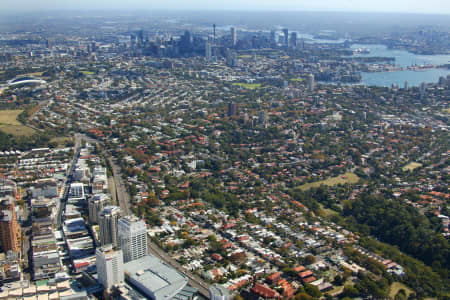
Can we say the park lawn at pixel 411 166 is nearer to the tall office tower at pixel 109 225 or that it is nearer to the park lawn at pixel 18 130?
the tall office tower at pixel 109 225

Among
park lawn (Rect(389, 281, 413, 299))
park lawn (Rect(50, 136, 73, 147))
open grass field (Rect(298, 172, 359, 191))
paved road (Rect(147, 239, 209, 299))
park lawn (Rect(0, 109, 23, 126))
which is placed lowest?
park lawn (Rect(389, 281, 413, 299))

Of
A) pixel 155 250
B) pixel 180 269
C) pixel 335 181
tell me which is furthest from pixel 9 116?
pixel 180 269

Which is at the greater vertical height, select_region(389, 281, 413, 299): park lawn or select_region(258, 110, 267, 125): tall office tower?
select_region(258, 110, 267, 125): tall office tower

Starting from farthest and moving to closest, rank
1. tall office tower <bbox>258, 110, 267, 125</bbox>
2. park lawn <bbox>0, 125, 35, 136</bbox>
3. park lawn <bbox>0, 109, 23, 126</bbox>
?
tall office tower <bbox>258, 110, 267, 125</bbox>, park lawn <bbox>0, 109, 23, 126</bbox>, park lawn <bbox>0, 125, 35, 136</bbox>

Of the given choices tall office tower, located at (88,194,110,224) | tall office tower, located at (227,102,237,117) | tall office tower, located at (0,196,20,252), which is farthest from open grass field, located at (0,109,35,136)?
tall office tower, located at (0,196,20,252)

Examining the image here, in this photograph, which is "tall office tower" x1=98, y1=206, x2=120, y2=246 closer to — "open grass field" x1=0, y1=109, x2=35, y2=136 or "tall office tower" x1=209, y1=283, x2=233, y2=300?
"tall office tower" x1=209, y1=283, x2=233, y2=300

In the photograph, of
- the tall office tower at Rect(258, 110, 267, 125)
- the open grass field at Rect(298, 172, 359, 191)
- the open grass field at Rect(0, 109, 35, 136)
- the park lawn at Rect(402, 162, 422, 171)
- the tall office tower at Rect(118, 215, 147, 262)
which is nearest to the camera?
the tall office tower at Rect(118, 215, 147, 262)

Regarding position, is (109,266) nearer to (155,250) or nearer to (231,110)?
(155,250)

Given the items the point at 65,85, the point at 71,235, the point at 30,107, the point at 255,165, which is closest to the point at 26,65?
the point at 65,85
